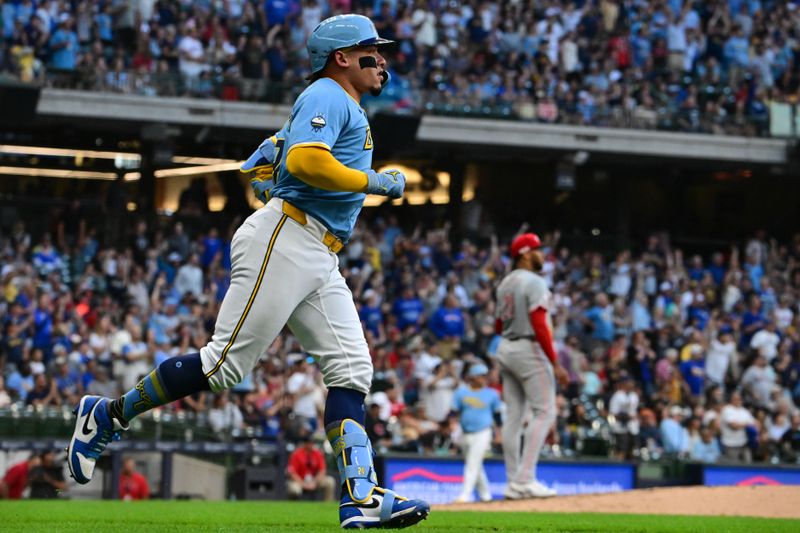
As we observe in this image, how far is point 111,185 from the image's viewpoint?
24.8 m

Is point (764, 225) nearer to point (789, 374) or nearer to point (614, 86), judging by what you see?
point (614, 86)

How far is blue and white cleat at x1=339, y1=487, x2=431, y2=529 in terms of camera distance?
19.8ft

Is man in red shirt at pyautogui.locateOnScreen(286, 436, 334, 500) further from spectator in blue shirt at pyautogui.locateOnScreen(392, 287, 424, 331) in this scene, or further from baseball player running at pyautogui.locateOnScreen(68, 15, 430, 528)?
baseball player running at pyautogui.locateOnScreen(68, 15, 430, 528)

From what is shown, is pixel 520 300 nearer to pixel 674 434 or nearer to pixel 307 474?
pixel 307 474

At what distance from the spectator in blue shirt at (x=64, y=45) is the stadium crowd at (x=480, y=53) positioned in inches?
1.0

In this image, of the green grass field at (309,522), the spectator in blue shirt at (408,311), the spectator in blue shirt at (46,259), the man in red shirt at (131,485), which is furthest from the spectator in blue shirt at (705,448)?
the green grass field at (309,522)

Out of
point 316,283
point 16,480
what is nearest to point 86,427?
point 316,283

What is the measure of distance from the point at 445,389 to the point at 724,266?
10.8 meters

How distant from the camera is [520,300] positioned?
10.8 metres

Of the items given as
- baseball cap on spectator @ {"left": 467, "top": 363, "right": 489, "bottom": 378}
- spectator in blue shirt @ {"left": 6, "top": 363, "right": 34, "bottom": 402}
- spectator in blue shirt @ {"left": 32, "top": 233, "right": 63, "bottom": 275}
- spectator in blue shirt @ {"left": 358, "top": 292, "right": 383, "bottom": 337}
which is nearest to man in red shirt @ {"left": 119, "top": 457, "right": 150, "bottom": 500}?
spectator in blue shirt @ {"left": 6, "top": 363, "right": 34, "bottom": 402}

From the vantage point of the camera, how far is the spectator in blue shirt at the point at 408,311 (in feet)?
69.4

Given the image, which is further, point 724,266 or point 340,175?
point 724,266

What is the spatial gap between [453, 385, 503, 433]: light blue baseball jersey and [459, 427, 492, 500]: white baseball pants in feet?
0.27

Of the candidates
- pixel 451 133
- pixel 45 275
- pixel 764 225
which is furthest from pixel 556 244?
pixel 45 275
